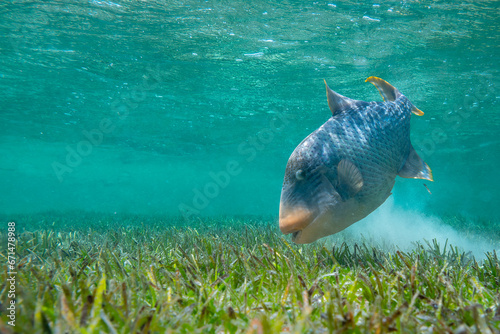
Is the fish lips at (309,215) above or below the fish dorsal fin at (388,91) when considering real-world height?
below

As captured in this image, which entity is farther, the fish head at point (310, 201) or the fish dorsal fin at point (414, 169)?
the fish dorsal fin at point (414, 169)

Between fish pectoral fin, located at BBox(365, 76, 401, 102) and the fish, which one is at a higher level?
fish pectoral fin, located at BBox(365, 76, 401, 102)

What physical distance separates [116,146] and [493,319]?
40.1 meters

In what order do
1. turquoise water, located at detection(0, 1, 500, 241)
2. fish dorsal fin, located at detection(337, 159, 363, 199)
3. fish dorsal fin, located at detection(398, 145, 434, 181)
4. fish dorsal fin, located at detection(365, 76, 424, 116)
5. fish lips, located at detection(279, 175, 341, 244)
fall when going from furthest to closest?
1. turquoise water, located at detection(0, 1, 500, 241)
2. fish dorsal fin, located at detection(365, 76, 424, 116)
3. fish dorsal fin, located at detection(398, 145, 434, 181)
4. fish dorsal fin, located at detection(337, 159, 363, 199)
5. fish lips, located at detection(279, 175, 341, 244)

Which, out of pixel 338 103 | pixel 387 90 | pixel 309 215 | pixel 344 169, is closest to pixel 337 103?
pixel 338 103

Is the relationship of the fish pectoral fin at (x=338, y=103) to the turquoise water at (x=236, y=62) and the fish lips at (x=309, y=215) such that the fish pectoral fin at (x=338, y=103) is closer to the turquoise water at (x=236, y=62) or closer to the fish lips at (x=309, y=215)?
the fish lips at (x=309, y=215)

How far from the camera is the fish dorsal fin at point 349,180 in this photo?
8.11 feet

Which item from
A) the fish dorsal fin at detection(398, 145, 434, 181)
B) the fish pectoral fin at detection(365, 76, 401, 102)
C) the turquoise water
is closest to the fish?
the fish dorsal fin at detection(398, 145, 434, 181)

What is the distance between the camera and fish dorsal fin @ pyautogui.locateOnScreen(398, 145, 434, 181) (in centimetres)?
299

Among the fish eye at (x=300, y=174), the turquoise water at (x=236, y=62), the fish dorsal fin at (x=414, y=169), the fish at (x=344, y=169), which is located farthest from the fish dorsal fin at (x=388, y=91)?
the turquoise water at (x=236, y=62)

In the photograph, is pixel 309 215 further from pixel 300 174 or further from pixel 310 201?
pixel 300 174

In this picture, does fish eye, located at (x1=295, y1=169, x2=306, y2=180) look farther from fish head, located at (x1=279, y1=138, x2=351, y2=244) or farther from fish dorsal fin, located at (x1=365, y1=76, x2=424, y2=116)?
fish dorsal fin, located at (x1=365, y1=76, x2=424, y2=116)

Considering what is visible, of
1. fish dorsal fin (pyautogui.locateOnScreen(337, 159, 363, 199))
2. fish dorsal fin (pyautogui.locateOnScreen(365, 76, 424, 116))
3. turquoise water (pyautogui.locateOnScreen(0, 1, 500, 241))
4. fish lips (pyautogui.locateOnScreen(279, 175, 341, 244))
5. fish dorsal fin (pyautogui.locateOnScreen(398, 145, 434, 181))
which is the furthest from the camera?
turquoise water (pyautogui.locateOnScreen(0, 1, 500, 241))

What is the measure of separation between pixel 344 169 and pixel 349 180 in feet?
0.34
